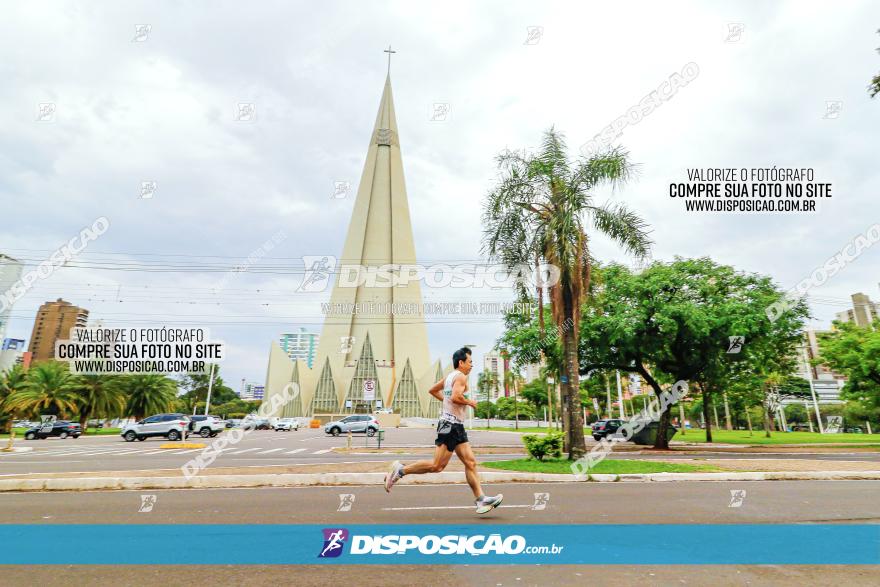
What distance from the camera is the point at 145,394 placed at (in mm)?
48531

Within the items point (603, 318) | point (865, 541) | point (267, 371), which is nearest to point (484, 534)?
point (865, 541)

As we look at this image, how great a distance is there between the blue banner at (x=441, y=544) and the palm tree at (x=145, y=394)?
49.8 m

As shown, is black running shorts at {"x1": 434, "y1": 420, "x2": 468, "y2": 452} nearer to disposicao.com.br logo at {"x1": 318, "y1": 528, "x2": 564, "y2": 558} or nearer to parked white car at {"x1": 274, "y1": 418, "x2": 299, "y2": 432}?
disposicao.com.br logo at {"x1": 318, "y1": 528, "x2": 564, "y2": 558}

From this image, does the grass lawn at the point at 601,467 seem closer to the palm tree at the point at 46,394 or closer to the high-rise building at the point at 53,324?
the palm tree at the point at 46,394

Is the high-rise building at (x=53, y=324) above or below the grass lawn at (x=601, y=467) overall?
above

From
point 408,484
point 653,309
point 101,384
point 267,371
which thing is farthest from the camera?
point 267,371

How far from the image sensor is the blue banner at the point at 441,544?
4.34 m

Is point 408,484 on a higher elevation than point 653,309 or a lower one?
lower

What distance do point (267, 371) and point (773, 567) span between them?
90.9 meters

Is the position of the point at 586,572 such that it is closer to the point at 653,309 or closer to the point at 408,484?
the point at 408,484

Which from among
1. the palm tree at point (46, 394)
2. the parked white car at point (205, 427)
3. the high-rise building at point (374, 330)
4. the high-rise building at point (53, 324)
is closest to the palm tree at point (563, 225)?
the parked white car at point (205, 427)

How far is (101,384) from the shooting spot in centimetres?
4500

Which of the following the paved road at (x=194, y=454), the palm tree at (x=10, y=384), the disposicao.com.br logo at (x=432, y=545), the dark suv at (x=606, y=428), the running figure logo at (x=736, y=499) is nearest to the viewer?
the disposicao.com.br logo at (x=432, y=545)

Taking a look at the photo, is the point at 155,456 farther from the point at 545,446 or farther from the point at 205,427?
the point at 205,427
